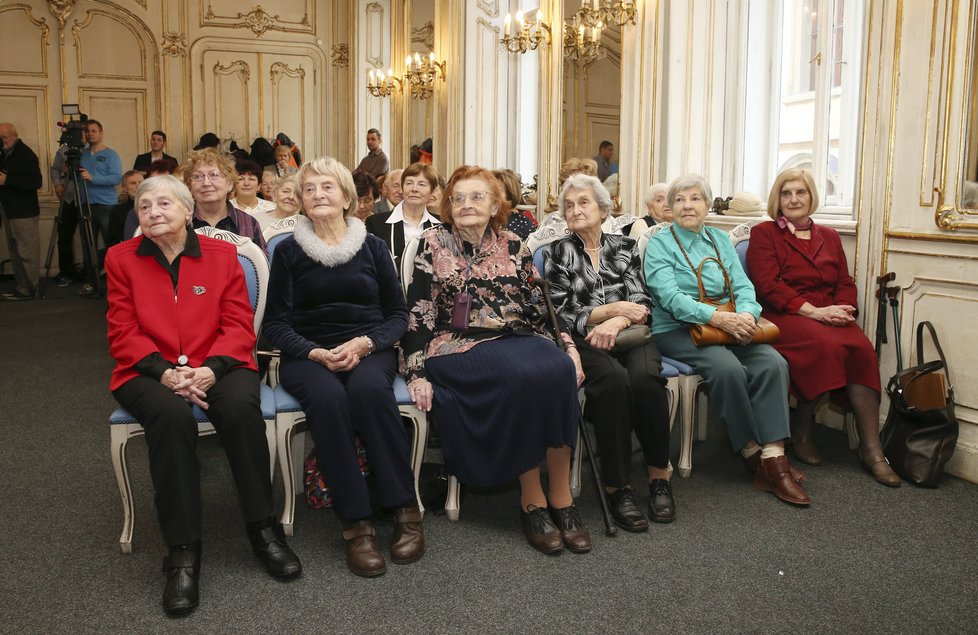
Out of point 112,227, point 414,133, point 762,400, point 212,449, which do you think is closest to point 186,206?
point 212,449

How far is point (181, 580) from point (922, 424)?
2.64m

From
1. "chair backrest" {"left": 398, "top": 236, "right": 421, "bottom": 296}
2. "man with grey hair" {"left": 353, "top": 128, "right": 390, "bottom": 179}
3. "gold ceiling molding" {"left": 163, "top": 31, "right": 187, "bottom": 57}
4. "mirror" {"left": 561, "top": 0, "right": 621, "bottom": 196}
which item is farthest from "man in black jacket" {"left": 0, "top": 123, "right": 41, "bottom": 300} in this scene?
"chair backrest" {"left": 398, "top": 236, "right": 421, "bottom": 296}

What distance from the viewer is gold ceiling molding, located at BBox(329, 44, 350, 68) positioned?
10.7m

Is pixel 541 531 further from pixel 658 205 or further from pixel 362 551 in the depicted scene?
pixel 658 205

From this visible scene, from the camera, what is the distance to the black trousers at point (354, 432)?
2.45 meters

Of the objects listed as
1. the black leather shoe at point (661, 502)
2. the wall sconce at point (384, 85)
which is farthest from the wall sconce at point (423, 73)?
the black leather shoe at point (661, 502)

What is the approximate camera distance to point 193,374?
2.40 m

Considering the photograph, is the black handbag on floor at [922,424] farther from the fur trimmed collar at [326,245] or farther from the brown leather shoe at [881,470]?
the fur trimmed collar at [326,245]

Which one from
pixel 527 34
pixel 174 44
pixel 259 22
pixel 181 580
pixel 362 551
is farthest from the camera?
pixel 259 22

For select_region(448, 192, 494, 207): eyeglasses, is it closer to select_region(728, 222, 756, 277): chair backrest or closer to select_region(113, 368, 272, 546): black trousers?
select_region(113, 368, 272, 546): black trousers

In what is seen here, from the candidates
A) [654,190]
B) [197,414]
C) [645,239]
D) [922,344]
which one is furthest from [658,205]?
[197,414]

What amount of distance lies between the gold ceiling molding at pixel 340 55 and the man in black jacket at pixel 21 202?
13.0 ft

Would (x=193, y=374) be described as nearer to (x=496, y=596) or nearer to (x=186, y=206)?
(x=186, y=206)

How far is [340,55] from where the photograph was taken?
423 inches
